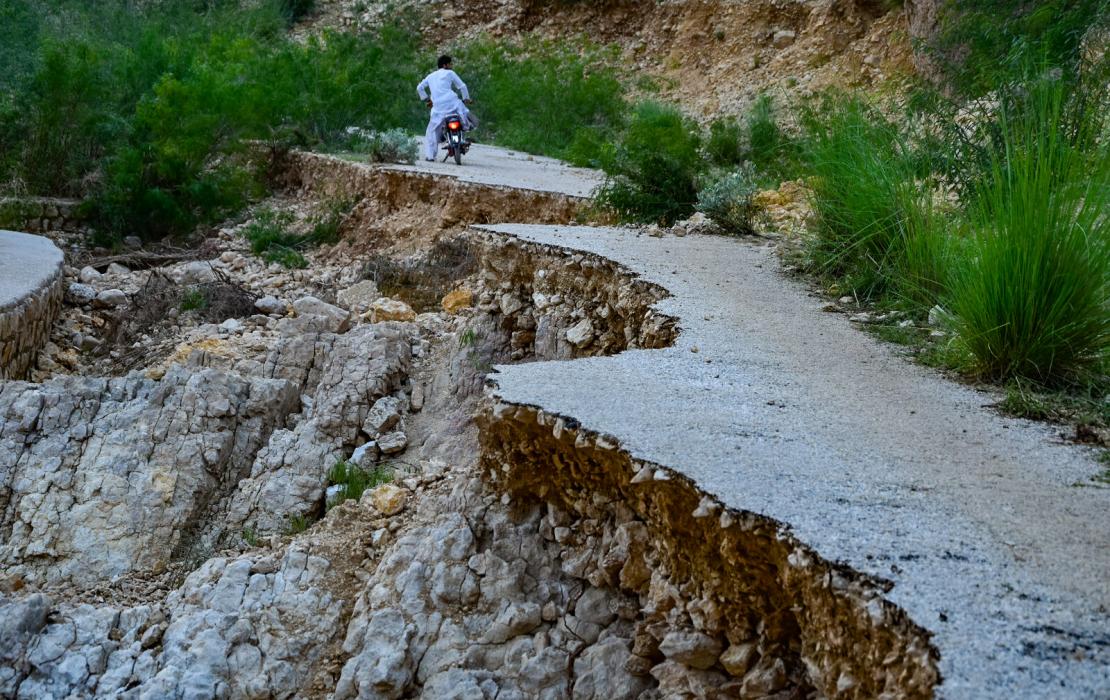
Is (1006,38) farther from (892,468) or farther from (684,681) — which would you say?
(684,681)

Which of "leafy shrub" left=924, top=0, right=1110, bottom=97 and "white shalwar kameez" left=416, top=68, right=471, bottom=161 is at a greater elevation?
"leafy shrub" left=924, top=0, right=1110, bottom=97

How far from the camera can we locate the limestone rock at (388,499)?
5.16 meters

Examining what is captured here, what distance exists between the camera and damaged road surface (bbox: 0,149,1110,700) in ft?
9.35

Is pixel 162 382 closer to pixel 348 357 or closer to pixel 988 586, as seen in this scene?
pixel 348 357

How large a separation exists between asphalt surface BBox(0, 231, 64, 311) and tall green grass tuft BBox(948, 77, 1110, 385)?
7154mm

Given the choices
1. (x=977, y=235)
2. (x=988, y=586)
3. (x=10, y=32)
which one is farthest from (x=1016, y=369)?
(x=10, y=32)

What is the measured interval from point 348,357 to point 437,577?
412 cm

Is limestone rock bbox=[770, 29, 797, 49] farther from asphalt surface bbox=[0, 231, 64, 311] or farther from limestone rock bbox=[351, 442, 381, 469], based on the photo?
limestone rock bbox=[351, 442, 381, 469]

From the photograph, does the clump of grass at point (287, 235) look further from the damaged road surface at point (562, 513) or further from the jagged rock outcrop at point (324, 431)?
the jagged rock outcrop at point (324, 431)

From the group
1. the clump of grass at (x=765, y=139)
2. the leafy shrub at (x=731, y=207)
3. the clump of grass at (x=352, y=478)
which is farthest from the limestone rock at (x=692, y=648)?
the clump of grass at (x=765, y=139)

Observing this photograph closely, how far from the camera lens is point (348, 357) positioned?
8320 millimetres

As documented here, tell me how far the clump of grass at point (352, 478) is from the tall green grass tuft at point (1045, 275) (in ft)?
11.0

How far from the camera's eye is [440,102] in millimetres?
14914

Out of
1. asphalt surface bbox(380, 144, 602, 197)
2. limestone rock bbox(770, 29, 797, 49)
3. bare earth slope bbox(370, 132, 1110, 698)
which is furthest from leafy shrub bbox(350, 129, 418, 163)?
bare earth slope bbox(370, 132, 1110, 698)
